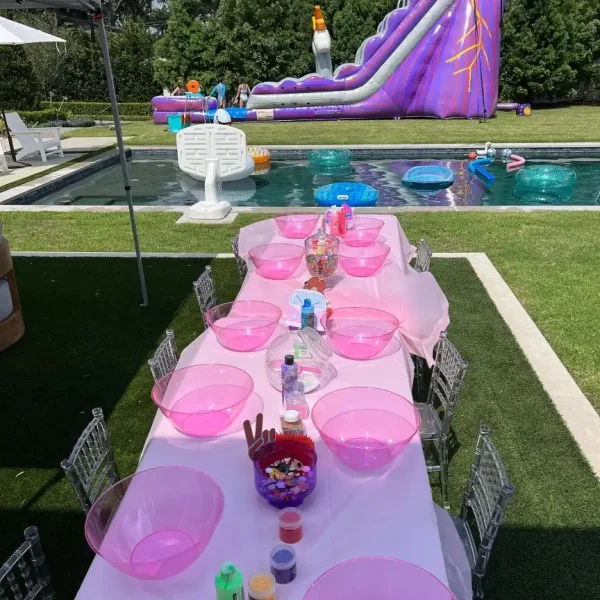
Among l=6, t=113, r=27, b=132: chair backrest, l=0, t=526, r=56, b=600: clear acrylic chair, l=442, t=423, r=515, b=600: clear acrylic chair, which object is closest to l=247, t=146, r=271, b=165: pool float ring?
l=6, t=113, r=27, b=132: chair backrest

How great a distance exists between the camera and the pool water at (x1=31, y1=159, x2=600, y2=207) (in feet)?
41.5

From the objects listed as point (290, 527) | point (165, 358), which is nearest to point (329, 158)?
point (165, 358)

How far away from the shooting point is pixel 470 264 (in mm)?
7680

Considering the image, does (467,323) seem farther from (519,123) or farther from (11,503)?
(519,123)

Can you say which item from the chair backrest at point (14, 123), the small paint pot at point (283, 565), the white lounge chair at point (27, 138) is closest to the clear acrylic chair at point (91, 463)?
the small paint pot at point (283, 565)

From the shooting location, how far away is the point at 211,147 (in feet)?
34.2

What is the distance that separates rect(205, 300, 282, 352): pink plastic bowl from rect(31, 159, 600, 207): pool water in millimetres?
8630

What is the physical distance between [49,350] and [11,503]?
2.25 m

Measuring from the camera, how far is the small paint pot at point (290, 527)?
2.23 metres

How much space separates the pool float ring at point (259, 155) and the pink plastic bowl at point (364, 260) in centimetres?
1028

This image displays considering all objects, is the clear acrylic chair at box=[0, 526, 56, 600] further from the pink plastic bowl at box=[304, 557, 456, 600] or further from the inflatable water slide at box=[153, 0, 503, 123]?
the inflatable water slide at box=[153, 0, 503, 123]

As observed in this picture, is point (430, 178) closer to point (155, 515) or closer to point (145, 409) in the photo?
point (145, 409)

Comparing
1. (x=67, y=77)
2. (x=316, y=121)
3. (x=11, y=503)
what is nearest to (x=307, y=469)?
(x=11, y=503)

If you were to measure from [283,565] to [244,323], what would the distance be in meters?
2.17
